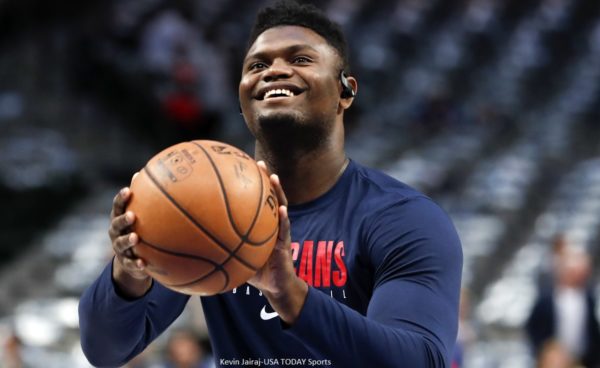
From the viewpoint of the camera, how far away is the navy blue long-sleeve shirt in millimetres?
2934

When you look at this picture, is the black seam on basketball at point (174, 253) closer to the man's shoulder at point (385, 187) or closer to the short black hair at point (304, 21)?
the man's shoulder at point (385, 187)

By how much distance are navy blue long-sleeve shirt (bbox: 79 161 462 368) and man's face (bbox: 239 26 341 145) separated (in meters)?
0.27

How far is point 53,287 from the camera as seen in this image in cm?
1098

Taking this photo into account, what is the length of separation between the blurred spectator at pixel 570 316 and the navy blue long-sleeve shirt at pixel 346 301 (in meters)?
4.17

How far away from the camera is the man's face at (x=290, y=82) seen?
347 centimetres

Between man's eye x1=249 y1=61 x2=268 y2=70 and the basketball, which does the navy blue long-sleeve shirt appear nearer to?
the basketball

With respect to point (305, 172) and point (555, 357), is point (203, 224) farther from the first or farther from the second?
point (555, 357)

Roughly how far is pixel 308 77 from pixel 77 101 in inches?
440

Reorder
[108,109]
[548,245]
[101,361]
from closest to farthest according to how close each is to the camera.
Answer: [101,361] → [548,245] → [108,109]

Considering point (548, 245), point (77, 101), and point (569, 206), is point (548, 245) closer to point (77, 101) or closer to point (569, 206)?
point (569, 206)

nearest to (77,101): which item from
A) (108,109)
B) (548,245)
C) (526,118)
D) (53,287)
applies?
(108,109)

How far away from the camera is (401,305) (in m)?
3.10
